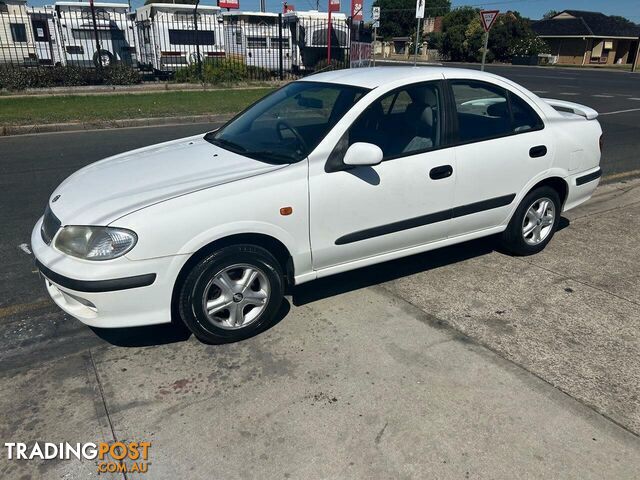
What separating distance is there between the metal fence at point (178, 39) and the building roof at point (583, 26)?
44093 millimetres

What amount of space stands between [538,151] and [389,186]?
1.58m

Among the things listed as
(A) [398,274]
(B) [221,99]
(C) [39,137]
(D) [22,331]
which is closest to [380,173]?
(A) [398,274]

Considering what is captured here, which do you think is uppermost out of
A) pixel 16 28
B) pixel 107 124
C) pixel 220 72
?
pixel 16 28

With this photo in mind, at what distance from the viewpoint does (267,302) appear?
335cm

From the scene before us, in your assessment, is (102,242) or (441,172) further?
(441,172)

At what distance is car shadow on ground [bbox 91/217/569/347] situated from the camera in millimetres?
3408

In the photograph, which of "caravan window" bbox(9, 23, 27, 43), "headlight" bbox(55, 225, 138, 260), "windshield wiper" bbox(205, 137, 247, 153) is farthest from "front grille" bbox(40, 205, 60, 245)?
"caravan window" bbox(9, 23, 27, 43)

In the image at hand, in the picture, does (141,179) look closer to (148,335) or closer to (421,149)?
(148,335)

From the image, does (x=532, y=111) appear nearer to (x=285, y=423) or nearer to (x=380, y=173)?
(x=380, y=173)

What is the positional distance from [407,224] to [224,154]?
141 centimetres

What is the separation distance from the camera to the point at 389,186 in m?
3.58

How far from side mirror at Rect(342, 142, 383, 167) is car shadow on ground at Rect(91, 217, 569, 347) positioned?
1.15m

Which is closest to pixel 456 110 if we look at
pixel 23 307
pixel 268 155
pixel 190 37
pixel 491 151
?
pixel 491 151

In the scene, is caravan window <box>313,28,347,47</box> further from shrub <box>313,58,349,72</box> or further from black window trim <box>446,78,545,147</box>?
black window trim <box>446,78,545,147</box>
